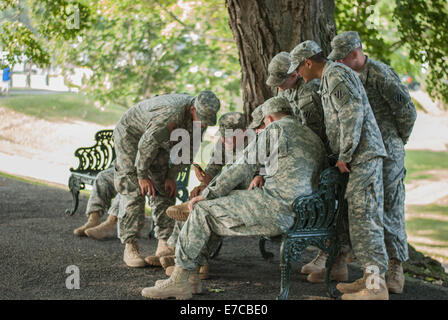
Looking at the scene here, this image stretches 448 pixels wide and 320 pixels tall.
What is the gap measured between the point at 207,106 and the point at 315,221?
1265 mm

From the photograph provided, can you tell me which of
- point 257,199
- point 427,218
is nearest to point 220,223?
point 257,199

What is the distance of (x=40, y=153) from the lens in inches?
777

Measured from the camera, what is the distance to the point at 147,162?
16.4ft

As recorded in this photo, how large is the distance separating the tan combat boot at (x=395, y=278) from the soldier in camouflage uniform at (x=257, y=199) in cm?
109

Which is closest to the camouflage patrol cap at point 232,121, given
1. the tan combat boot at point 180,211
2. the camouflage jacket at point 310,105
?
the camouflage jacket at point 310,105

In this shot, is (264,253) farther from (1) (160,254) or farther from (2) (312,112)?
(2) (312,112)

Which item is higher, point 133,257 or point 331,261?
point 331,261

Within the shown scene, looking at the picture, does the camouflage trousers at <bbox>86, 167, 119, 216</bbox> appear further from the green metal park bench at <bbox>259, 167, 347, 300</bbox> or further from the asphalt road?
the green metal park bench at <bbox>259, 167, 347, 300</bbox>

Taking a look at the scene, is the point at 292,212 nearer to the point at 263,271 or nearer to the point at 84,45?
the point at 263,271

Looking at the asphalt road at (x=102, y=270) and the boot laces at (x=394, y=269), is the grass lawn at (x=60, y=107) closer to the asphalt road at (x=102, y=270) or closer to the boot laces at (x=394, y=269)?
the asphalt road at (x=102, y=270)

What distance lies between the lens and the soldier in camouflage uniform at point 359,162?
4086 millimetres

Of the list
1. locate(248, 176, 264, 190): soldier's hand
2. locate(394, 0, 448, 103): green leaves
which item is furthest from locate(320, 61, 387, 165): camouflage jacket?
locate(394, 0, 448, 103): green leaves

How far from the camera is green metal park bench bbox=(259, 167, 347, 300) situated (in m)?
4.05
